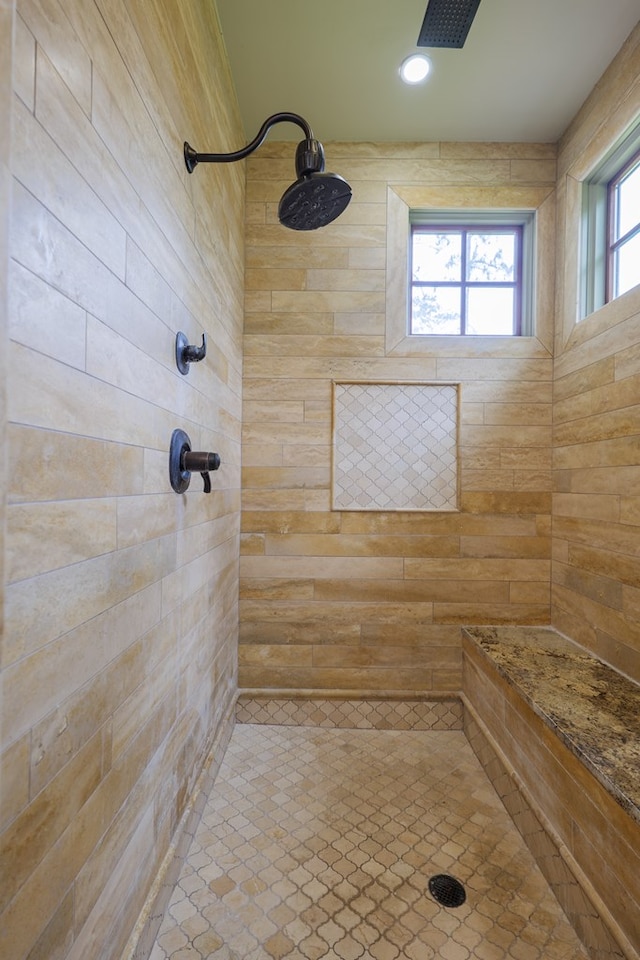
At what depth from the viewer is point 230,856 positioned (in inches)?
57.3

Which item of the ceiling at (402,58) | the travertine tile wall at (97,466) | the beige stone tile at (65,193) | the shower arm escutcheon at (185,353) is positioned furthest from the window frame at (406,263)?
the beige stone tile at (65,193)

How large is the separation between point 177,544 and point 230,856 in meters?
1.07

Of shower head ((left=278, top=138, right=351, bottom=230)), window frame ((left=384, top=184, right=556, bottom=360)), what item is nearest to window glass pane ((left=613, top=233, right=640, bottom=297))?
window frame ((left=384, top=184, right=556, bottom=360))

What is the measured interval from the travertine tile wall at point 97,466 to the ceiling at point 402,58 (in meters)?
0.47

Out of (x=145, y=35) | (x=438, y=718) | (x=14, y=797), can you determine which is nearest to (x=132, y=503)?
(x=14, y=797)

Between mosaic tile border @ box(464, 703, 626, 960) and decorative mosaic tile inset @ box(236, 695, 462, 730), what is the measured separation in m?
0.24

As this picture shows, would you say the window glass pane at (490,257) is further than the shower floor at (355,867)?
Yes

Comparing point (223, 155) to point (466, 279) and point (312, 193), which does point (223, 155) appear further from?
point (466, 279)

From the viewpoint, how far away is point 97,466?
32.8 inches

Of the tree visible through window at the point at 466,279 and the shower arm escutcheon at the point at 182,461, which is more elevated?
the tree visible through window at the point at 466,279

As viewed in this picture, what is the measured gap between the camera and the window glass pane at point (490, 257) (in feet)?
8.11

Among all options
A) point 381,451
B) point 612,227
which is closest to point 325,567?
point 381,451

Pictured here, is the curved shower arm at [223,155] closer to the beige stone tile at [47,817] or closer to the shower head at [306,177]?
the shower head at [306,177]

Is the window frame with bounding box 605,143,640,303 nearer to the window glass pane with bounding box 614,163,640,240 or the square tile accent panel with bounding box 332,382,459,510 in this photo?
the window glass pane with bounding box 614,163,640,240
